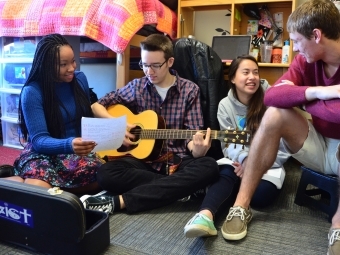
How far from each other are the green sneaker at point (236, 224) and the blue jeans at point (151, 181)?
201 mm

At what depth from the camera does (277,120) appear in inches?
42.1

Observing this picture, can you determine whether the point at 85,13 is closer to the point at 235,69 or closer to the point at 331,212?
the point at 235,69

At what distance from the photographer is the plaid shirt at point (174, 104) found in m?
1.45

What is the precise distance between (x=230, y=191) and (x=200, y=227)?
30cm

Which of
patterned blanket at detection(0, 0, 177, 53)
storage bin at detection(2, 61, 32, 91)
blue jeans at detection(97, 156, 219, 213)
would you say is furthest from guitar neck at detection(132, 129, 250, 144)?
storage bin at detection(2, 61, 32, 91)

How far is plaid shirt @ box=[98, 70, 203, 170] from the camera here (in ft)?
4.75

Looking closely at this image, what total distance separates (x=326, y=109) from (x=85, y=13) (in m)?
1.19

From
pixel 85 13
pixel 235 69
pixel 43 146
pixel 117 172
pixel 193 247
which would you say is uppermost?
pixel 85 13

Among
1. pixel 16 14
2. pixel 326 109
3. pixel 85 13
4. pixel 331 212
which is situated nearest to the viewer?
pixel 326 109

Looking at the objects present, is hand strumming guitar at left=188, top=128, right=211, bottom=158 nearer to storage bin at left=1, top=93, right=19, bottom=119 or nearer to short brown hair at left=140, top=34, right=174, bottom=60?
short brown hair at left=140, top=34, right=174, bottom=60

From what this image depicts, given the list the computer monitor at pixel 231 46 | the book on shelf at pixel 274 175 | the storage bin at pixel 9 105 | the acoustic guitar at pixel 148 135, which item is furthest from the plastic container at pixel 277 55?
the storage bin at pixel 9 105

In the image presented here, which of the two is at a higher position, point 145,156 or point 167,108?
point 167,108

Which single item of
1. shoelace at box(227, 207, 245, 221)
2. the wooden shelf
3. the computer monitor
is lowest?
shoelace at box(227, 207, 245, 221)

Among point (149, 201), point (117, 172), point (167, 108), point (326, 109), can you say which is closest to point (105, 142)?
point (117, 172)
